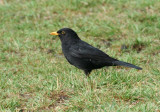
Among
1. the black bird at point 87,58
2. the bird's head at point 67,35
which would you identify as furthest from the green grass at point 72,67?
the bird's head at point 67,35

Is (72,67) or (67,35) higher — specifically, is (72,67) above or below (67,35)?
below

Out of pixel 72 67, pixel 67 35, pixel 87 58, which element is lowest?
pixel 72 67

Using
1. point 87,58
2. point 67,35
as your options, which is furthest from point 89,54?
point 67,35

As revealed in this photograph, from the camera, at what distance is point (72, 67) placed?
641 centimetres

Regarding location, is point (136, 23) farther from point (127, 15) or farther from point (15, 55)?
point (15, 55)

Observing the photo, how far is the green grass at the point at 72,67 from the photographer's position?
450 centimetres

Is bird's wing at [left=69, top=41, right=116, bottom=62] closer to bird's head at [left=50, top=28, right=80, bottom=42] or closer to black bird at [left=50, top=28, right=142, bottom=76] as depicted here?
black bird at [left=50, top=28, right=142, bottom=76]

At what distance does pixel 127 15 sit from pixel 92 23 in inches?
40.3

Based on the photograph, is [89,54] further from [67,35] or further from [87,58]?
[67,35]

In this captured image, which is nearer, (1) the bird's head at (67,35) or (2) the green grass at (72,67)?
(2) the green grass at (72,67)

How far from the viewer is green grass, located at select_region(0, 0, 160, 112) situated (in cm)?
450

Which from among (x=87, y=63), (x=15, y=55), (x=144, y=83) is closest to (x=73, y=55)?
(x=87, y=63)

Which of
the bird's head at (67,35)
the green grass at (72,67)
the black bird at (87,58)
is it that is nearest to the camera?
the green grass at (72,67)

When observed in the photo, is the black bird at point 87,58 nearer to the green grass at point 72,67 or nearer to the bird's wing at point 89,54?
the bird's wing at point 89,54
